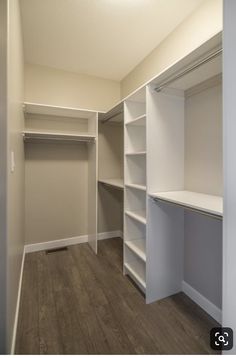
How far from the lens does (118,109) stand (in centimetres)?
254

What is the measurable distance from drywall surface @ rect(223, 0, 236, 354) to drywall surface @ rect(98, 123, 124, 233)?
2427 mm

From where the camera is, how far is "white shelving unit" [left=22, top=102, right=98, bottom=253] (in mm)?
2732

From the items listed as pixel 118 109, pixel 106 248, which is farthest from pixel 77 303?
pixel 118 109

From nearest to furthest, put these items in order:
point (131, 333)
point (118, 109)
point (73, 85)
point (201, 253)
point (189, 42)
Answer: point (131, 333), point (201, 253), point (189, 42), point (118, 109), point (73, 85)

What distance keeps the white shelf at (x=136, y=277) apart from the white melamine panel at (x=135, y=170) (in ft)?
3.23

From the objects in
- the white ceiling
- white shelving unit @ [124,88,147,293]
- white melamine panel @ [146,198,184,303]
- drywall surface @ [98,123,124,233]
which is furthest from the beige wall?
drywall surface @ [98,123,124,233]

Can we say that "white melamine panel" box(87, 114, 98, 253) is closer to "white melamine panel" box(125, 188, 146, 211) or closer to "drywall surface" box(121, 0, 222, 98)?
"white melamine panel" box(125, 188, 146, 211)

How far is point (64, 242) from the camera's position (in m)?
3.08

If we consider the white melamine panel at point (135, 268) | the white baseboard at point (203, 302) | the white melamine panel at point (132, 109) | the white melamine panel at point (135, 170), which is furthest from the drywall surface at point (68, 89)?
the white baseboard at point (203, 302)

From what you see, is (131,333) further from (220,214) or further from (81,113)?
(81,113)

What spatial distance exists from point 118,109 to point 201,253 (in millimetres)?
1944

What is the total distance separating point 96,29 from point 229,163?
2.12m

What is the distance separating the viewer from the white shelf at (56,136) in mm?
2596

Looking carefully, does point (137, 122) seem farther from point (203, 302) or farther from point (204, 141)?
point (203, 302)
